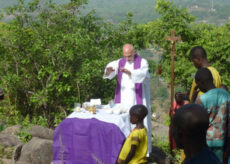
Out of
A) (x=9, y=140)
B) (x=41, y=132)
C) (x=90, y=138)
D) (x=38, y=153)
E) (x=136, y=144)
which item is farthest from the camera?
(x=41, y=132)

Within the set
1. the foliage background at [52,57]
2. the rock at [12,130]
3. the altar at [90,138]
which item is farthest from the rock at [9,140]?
the altar at [90,138]

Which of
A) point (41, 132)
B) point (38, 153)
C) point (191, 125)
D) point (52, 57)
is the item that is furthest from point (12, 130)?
point (191, 125)

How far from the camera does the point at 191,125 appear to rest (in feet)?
5.85

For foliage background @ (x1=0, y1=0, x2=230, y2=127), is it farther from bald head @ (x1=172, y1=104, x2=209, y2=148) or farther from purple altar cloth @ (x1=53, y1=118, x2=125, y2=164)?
bald head @ (x1=172, y1=104, x2=209, y2=148)

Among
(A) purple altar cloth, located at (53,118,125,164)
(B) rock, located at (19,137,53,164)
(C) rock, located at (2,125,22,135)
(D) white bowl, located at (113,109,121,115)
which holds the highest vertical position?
(D) white bowl, located at (113,109,121,115)

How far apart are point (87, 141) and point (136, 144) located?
1232 millimetres

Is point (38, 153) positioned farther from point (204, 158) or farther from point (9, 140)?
point (204, 158)

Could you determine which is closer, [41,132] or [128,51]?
[128,51]

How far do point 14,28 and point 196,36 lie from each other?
8.10 meters

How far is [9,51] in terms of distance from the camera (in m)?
8.65

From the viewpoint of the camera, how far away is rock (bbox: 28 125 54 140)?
6.49 m

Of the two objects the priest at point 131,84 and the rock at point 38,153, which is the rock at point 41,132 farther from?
the priest at point 131,84

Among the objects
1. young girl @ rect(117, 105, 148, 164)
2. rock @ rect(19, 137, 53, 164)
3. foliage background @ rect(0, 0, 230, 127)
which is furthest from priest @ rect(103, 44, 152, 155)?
young girl @ rect(117, 105, 148, 164)

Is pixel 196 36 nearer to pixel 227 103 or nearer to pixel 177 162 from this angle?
pixel 177 162
